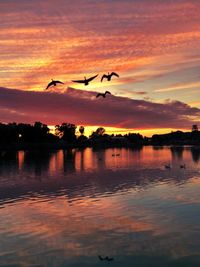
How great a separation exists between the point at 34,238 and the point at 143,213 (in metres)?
9.39

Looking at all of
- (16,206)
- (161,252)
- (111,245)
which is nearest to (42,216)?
(16,206)

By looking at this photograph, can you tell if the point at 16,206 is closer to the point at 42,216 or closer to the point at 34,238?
the point at 42,216

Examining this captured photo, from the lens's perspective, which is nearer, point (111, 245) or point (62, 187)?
point (111, 245)

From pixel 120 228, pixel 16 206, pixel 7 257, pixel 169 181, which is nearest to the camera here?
pixel 7 257

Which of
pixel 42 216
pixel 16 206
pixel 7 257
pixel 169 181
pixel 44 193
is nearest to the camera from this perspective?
pixel 7 257

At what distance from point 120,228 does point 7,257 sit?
24.8 feet

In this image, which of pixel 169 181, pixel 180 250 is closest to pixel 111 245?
pixel 180 250

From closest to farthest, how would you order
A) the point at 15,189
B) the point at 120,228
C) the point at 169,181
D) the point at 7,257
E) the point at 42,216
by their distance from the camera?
the point at 7,257, the point at 120,228, the point at 42,216, the point at 15,189, the point at 169,181

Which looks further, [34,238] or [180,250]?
[34,238]

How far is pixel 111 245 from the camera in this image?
2305 cm

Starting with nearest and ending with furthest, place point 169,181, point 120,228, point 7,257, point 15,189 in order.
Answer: point 7,257 < point 120,228 < point 15,189 < point 169,181

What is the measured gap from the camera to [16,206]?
114 ft

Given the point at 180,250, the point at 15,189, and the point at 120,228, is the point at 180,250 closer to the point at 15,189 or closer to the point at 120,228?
the point at 120,228

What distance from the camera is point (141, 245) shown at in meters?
23.0
